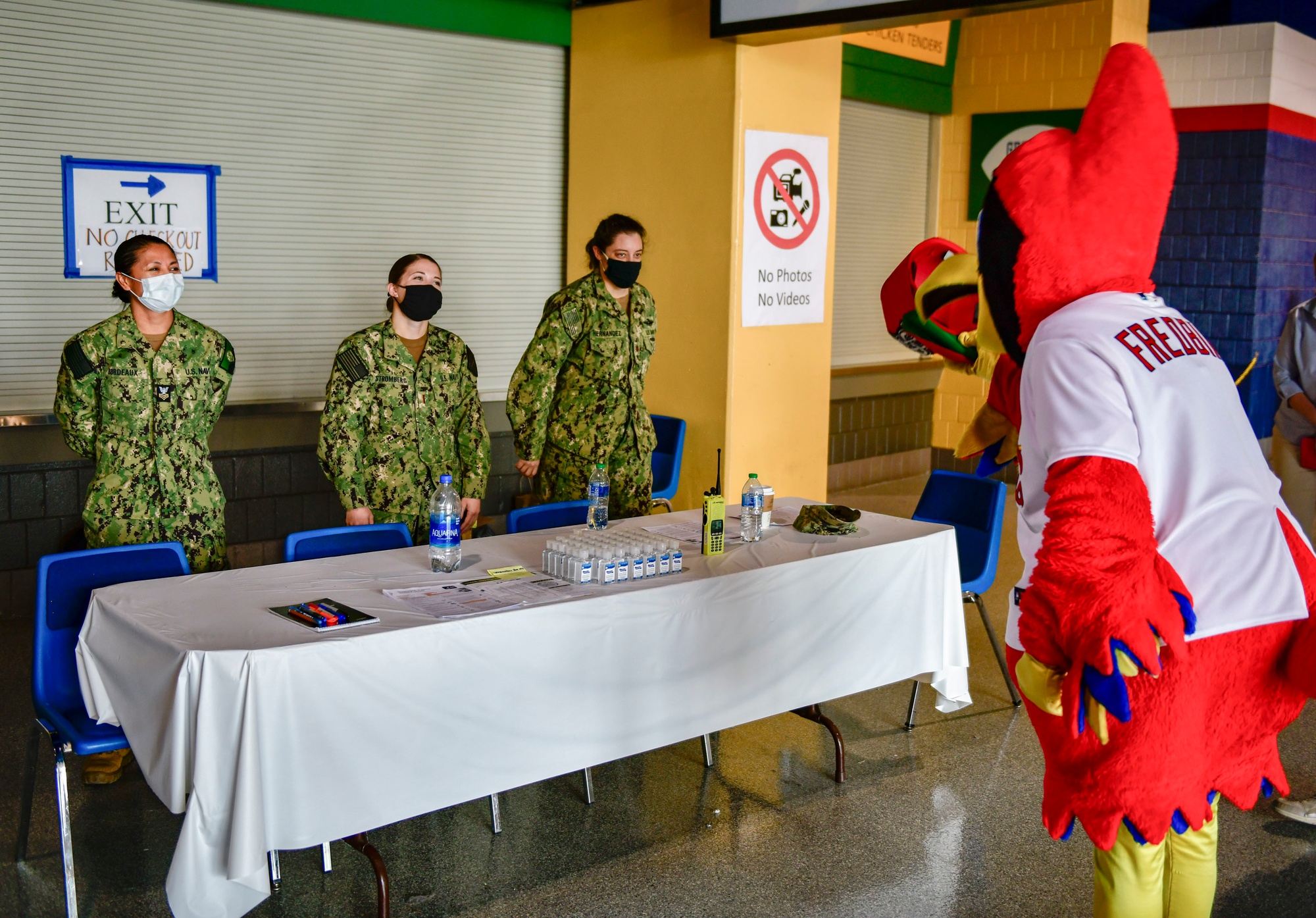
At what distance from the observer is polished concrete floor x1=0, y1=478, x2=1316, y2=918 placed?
302 centimetres

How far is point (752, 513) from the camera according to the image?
12.6 feet

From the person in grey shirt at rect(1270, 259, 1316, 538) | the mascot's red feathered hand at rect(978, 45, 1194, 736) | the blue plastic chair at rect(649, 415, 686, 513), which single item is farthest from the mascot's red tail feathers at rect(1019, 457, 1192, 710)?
the blue plastic chair at rect(649, 415, 686, 513)

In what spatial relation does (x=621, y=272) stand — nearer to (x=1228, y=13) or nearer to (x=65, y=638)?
(x=65, y=638)

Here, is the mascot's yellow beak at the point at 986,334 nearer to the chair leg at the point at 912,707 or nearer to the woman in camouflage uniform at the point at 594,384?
the chair leg at the point at 912,707

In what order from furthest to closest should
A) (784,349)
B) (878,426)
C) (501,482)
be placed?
(878,426), (501,482), (784,349)

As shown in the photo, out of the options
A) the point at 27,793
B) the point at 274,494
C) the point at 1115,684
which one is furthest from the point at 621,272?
the point at 1115,684

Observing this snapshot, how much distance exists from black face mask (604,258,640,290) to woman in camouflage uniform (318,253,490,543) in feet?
2.61

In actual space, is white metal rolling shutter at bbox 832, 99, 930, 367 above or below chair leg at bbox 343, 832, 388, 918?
above

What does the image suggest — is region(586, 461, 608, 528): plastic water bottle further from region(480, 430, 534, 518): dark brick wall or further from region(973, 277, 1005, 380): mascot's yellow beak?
region(480, 430, 534, 518): dark brick wall

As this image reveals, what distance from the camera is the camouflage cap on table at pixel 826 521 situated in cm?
392

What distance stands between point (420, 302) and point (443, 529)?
3.54 feet

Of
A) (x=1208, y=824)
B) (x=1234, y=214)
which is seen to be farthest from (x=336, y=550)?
(x=1234, y=214)

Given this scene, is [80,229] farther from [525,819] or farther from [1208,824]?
[1208,824]

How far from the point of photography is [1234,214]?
8.37 meters
